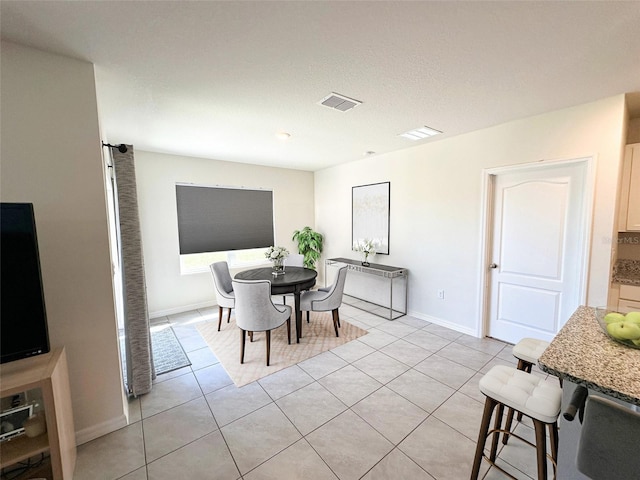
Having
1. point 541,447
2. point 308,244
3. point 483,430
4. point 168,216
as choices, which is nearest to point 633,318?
point 541,447

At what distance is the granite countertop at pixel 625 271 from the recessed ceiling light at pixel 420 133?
2390mm

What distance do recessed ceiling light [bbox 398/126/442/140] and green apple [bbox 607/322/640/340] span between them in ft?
8.16

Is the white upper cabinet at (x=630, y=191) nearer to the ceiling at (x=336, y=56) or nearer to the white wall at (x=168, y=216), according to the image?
the ceiling at (x=336, y=56)

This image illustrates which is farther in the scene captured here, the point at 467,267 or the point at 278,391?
the point at 467,267

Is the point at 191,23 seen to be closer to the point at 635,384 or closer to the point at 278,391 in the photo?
the point at 635,384

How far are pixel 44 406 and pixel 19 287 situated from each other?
2.08 ft

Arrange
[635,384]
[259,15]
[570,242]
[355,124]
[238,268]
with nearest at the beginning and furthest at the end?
[635,384]
[259,15]
[570,242]
[355,124]
[238,268]

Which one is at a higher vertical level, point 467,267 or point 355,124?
point 355,124

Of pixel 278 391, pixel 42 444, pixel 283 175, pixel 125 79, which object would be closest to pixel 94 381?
pixel 42 444

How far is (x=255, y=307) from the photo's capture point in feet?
8.79

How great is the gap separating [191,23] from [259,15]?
38cm

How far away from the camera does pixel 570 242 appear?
2.65 metres

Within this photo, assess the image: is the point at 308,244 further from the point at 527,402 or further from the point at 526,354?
the point at 527,402

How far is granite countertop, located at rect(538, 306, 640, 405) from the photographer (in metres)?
0.94
